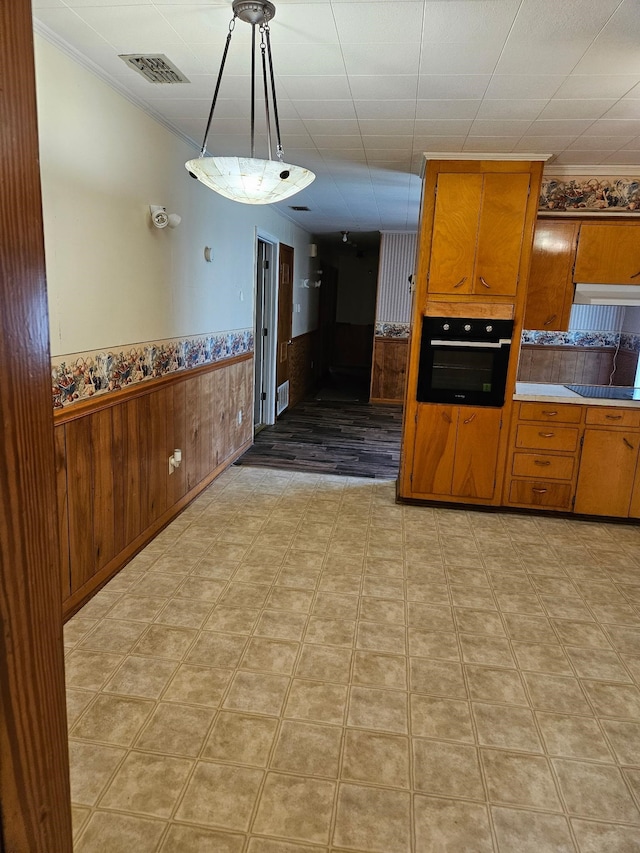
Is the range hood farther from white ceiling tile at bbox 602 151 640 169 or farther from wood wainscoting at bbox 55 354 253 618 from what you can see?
wood wainscoting at bbox 55 354 253 618

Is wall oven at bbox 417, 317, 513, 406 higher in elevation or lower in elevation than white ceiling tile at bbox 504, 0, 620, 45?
lower

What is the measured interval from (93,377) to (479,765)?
7.23 feet

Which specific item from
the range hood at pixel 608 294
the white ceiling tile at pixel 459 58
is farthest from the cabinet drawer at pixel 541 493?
the white ceiling tile at pixel 459 58

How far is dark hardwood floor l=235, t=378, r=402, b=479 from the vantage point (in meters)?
4.85

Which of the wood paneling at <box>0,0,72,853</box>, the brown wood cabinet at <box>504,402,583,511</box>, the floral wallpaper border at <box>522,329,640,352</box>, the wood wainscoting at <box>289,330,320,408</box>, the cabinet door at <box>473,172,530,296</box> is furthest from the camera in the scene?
the wood wainscoting at <box>289,330,320,408</box>

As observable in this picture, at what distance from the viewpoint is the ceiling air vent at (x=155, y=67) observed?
7.64 ft

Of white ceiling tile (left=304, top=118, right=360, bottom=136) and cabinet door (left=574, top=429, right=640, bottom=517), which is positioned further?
cabinet door (left=574, top=429, right=640, bottom=517)

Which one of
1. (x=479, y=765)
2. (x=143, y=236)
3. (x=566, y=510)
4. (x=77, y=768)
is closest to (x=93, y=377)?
(x=143, y=236)

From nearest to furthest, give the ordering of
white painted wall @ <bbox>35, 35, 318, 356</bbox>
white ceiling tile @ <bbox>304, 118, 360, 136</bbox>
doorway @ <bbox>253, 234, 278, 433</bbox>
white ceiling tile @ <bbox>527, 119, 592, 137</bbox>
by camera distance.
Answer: white painted wall @ <bbox>35, 35, 318, 356</bbox> → white ceiling tile @ <bbox>527, 119, 592, 137</bbox> → white ceiling tile @ <bbox>304, 118, 360, 136</bbox> → doorway @ <bbox>253, 234, 278, 433</bbox>

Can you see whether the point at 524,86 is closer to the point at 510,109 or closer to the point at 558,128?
the point at 510,109

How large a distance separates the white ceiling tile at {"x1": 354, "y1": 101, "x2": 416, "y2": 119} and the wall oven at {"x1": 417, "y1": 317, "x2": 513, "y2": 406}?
4.30ft

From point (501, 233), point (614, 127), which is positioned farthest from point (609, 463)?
point (614, 127)

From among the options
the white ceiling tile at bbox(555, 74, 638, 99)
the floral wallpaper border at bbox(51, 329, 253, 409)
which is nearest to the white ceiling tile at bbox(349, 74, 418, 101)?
the white ceiling tile at bbox(555, 74, 638, 99)

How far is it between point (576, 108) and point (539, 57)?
0.61 m
